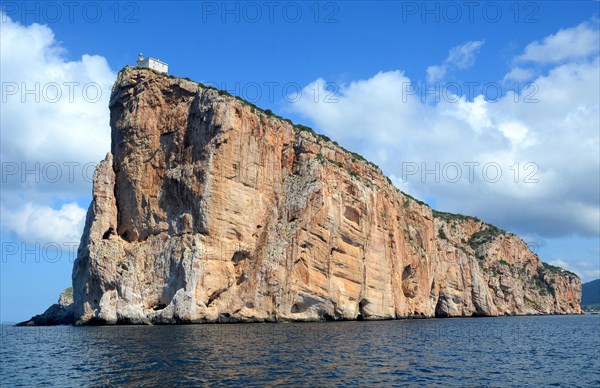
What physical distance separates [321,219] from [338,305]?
1227 centimetres

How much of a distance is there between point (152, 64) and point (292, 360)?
2534 inches

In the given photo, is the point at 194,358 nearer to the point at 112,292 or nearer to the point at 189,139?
the point at 112,292

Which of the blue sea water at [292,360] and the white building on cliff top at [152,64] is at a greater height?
the white building on cliff top at [152,64]

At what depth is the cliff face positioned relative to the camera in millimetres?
71938

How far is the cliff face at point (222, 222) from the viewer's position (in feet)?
236

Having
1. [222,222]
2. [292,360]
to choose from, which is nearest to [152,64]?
[222,222]

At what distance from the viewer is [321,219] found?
78688 mm

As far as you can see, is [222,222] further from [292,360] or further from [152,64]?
[292,360]

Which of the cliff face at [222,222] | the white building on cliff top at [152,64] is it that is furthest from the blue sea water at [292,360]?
the white building on cliff top at [152,64]

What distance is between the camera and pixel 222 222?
73.8 m

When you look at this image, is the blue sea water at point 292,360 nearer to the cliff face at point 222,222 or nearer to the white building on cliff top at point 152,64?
the cliff face at point 222,222

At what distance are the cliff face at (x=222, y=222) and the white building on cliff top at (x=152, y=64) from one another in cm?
262

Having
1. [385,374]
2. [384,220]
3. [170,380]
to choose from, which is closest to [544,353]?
[385,374]

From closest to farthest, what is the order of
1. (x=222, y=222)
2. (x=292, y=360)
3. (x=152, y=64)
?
1. (x=292, y=360)
2. (x=222, y=222)
3. (x=152, y=64)
